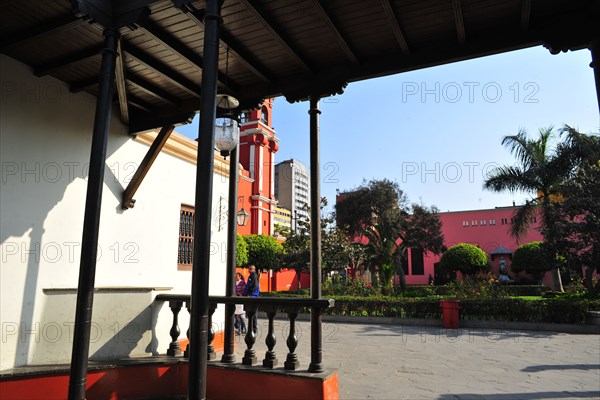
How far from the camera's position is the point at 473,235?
3083cm

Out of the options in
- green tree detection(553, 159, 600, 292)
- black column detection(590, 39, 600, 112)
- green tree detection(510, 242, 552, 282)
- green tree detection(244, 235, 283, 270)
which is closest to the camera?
black column detection(590, 39, 600, 112)

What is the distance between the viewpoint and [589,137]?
1465 centimetres

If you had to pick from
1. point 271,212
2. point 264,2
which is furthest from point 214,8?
point 271,212

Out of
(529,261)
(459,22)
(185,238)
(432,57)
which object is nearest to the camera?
(459,22)

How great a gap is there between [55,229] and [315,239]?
3.29 metres

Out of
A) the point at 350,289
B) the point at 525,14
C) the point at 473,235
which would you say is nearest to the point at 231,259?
the point at 525,14

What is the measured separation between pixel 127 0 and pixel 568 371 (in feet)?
25.3

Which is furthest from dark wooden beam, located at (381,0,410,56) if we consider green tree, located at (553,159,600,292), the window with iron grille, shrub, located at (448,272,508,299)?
green tree, located at (553,159,600,292)

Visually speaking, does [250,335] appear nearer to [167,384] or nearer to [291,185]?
[167,384]

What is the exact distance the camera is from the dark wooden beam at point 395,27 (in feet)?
11.9

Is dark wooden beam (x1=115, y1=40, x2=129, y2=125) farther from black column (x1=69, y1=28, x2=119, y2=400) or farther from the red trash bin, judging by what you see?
the red trash bin

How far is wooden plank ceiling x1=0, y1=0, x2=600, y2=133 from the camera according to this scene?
3.70m

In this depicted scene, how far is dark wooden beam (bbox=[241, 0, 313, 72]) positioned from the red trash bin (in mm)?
9542

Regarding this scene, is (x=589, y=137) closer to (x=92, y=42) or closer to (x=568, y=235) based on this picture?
(x=568, y=235)
